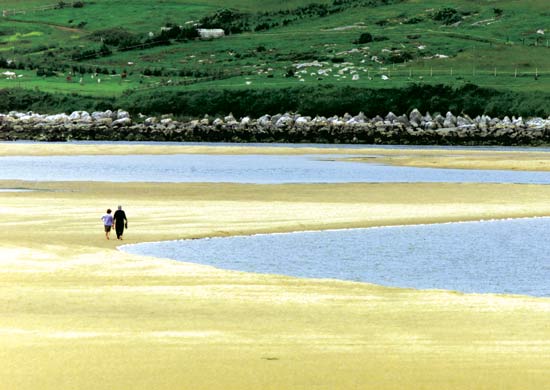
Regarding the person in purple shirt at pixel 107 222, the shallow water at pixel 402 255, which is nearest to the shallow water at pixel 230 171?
the shallow water at pixel 402 255

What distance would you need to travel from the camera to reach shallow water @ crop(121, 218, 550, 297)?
80.5ft

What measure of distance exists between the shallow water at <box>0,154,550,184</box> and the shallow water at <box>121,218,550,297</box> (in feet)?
55.4

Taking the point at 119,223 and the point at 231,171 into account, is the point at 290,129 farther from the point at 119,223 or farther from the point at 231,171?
the point at 119,223

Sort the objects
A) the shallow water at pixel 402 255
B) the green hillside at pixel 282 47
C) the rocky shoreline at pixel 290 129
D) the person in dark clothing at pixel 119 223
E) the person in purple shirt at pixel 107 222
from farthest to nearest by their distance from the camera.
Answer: the green hillside at pixel 282 47
the rocky shoreline at pixel 290 129
the person in dark clothing at pixel 119 223
the person in purple shirt at pixel 107 222
the shallow water at pixel 402 255

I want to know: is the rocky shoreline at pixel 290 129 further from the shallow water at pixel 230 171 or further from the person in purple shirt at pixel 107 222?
the person in purple shirt at pixel 107 222

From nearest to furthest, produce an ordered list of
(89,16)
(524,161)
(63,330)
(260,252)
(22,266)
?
(63,330)
(22,266)
(260,252)
(524,161)
(89,16)

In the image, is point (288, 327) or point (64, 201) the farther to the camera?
point (64, 201)

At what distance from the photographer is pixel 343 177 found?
5200 cm

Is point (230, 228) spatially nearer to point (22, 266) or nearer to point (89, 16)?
point (22, 266)

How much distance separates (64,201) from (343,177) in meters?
15.8

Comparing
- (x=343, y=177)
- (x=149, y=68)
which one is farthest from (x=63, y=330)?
(x=149, y=68)

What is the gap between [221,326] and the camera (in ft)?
60.4

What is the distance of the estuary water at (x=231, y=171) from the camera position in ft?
166

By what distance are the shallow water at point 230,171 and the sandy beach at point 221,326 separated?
1778 cm
